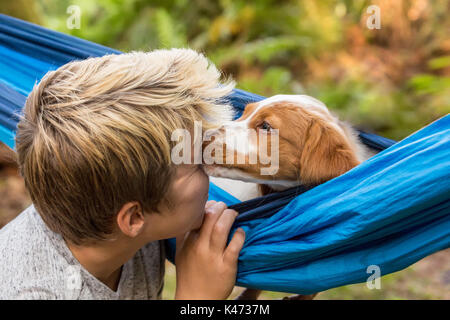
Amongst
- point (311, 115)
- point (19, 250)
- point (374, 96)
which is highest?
point (374, 96)

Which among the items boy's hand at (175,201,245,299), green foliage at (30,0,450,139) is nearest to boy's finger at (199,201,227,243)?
boy's hand at (175,201,245,299)

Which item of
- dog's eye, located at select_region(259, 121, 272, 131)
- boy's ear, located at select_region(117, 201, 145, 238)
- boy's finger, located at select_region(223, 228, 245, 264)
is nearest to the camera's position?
boy's ear, located at select_region(117, 201, 145, 238)

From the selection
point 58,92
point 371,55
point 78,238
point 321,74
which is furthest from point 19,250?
point 371,55

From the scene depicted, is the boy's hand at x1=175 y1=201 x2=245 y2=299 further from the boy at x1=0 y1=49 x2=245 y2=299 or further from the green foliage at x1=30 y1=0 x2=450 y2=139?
the green foliage at x1=30 y1=0 x2=450 y2=139

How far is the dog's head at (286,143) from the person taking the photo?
154 centimetres

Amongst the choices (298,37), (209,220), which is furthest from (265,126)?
(298,37)

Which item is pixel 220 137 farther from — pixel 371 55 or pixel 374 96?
pixel 371 55

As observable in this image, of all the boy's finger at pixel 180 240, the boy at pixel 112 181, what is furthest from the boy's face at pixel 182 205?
the boy's finger at pixel 180 240

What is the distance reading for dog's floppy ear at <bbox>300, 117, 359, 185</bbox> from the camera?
60.1 inches

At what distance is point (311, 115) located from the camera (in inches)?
65.6

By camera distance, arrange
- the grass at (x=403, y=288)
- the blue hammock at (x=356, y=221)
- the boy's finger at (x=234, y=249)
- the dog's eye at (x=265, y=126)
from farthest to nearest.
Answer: the grass at (x=403, y=288) < the dog's eye at (x=265, y=126) < the boy's finger at (x=234, y=249) < the blue hammock at (x=356, y=221)

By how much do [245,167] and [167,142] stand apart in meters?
0.41

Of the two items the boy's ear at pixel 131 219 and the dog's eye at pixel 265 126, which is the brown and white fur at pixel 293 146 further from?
the boy's ear at pixel 131 219

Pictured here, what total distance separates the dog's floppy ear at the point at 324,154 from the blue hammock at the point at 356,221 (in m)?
0.10
